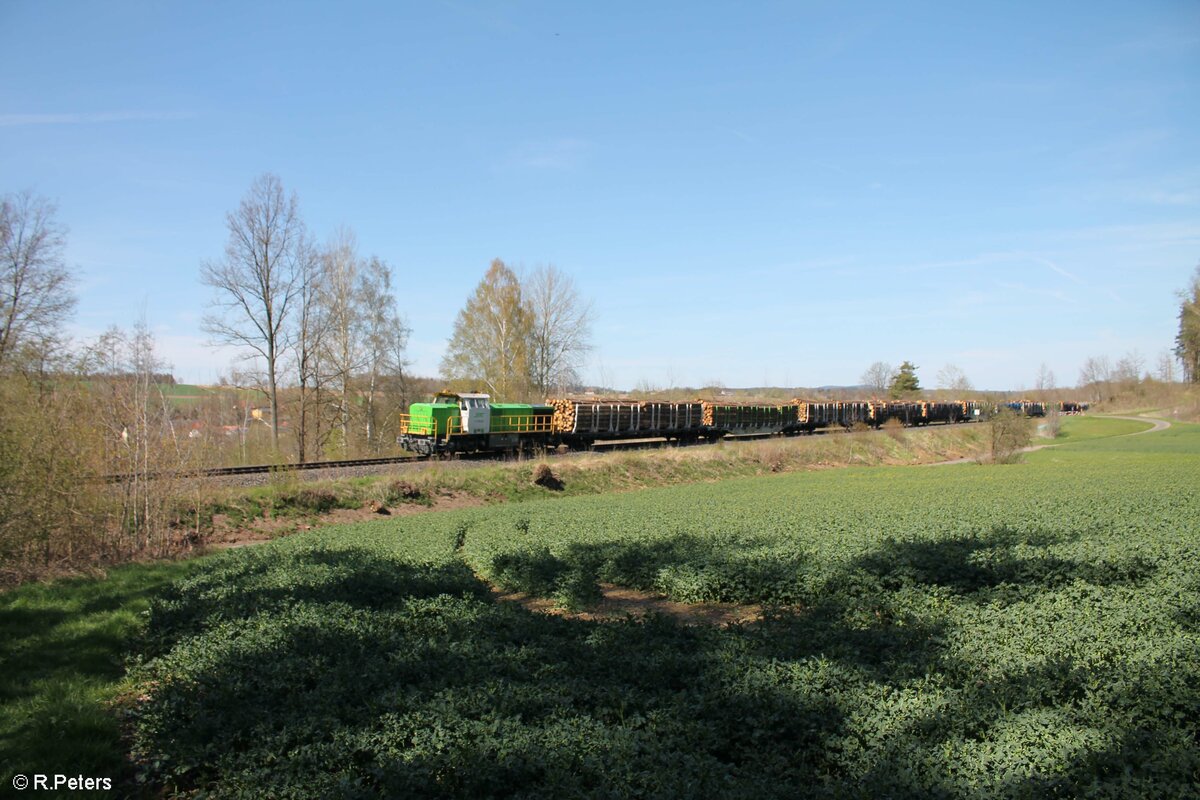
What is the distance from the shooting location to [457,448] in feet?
105

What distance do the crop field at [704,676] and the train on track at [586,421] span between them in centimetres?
1910

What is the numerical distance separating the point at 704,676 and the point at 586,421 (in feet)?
106

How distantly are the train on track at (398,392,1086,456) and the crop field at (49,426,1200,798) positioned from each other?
62.7 feet

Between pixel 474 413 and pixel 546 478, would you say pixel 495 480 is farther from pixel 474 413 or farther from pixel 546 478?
pixel 474 413

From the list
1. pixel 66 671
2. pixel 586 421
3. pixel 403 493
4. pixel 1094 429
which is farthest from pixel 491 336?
pixel 1094 429

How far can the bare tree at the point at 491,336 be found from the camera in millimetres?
49719

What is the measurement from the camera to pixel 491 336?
49.8 meters

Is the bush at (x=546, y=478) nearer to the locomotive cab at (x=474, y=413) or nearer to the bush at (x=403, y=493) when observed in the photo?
the locomotive cab at (x=474, y=413)

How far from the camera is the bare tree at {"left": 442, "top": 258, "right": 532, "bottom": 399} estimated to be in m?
49.7

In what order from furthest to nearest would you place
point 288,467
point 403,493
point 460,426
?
point 460,426 → point 403,493 → point 288,467

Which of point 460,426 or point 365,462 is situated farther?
point 460,426

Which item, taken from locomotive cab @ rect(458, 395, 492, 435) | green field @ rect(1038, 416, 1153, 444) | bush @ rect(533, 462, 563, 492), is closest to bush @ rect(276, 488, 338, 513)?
bush @ rect(533, 462, 563, 492)

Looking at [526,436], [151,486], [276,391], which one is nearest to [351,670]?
[151,486]

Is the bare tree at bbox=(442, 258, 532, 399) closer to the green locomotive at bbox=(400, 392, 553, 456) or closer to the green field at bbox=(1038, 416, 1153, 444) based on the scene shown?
the green locomotive at bbox=(400, 392, 553, 456)
